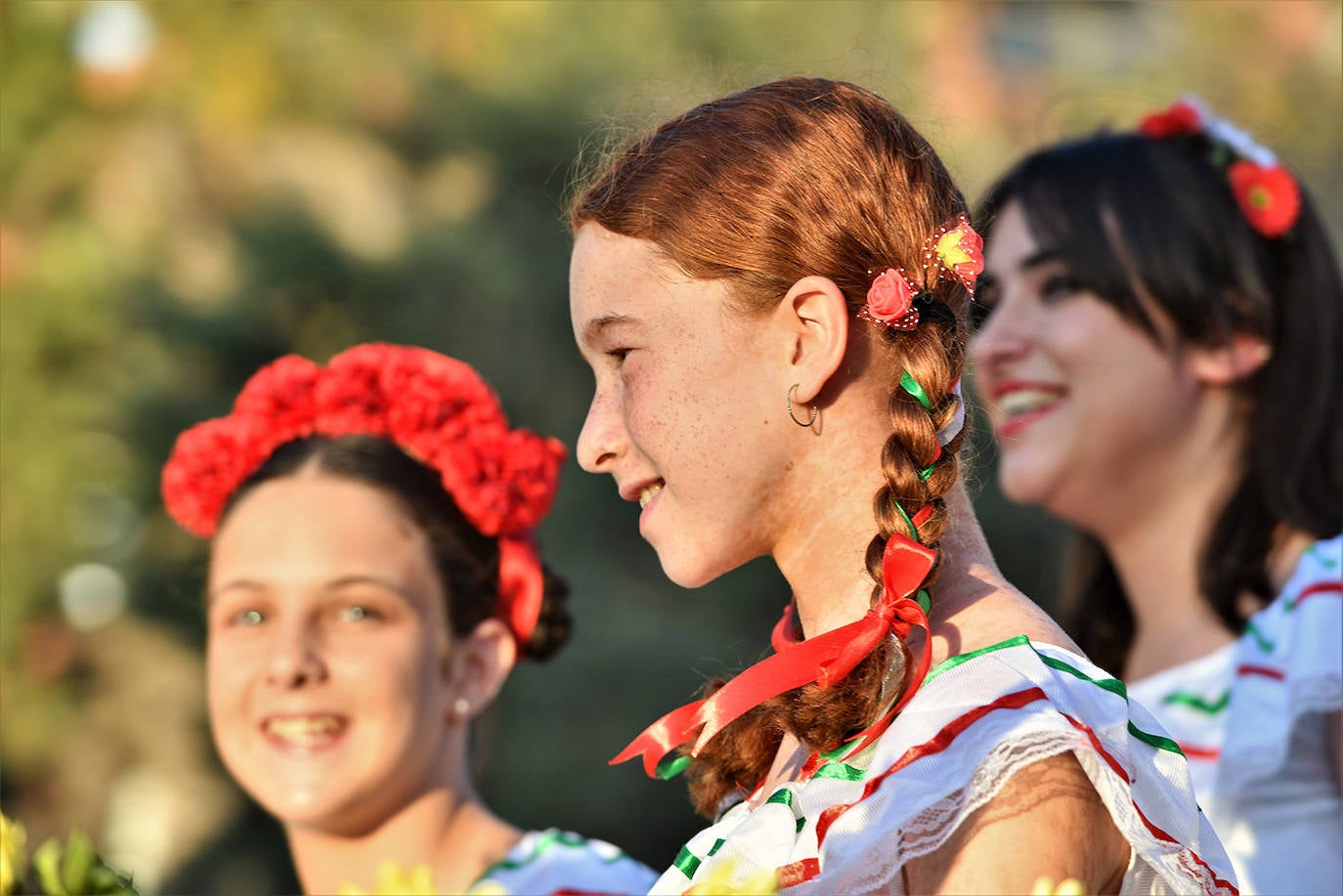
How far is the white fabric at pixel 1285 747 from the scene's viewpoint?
2.91 meters

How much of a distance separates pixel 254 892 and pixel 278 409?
6.51 meters

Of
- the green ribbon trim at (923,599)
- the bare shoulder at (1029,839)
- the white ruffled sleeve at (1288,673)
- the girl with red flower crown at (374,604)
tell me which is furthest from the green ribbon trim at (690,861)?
the white ruffled sleeve at (1288,673)

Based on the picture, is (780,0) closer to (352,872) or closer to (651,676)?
(651,676)

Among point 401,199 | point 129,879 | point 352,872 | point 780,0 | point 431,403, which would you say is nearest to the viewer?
point 129,879

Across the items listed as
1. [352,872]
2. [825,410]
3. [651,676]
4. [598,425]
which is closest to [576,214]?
[598,425]

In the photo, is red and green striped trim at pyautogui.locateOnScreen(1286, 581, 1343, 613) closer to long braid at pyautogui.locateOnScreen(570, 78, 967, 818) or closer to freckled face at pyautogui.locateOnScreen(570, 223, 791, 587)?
long braid at pyautogui.locateOnScreen(570, 78, 967, 818)

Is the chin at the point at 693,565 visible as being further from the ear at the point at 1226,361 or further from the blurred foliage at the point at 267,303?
the blurred foliage at the point at 267,303

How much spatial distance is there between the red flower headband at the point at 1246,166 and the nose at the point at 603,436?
7.17 ft

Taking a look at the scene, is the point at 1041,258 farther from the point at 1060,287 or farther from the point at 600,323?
the point at 600,323

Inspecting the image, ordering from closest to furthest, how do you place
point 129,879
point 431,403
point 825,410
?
point 129,879
point 825,410
point 431,403

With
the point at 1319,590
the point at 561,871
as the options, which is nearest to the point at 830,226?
the point at 1319,590

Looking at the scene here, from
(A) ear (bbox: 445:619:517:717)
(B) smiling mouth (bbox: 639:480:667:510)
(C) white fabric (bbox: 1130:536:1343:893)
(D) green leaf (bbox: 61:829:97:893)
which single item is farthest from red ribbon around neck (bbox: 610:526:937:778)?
(A) ear (bbox: 445:619:517:717)

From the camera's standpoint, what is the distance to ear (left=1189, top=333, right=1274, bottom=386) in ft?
11.6

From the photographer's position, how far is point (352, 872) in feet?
10.4
